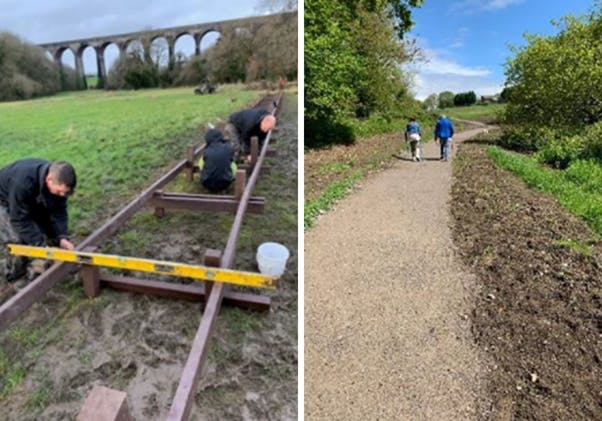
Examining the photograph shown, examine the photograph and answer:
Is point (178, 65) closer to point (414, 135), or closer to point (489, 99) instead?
point (414, 135)

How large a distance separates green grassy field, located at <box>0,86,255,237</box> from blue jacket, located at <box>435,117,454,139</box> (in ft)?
19.4

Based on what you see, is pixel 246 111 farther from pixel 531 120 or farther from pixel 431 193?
pixel 531 120

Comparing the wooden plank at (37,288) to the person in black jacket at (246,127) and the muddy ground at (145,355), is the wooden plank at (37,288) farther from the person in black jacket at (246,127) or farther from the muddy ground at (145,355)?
the person in black jacket at (246,127)

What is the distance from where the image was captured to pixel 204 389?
7.99ft

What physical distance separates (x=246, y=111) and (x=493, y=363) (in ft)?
15.3

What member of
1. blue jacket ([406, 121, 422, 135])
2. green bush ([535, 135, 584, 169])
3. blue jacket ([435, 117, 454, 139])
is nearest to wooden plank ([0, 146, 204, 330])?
blue jacket ([406, 121, 422, 135])

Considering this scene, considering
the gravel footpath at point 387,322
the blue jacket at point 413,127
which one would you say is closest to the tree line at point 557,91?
the blue jacket at point 413,127

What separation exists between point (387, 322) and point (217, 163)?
2.65 metres

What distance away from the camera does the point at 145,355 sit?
2674 millimetres

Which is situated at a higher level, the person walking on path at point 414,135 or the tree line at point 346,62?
the tree line at point 346,62

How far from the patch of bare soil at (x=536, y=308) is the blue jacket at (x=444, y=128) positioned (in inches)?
193

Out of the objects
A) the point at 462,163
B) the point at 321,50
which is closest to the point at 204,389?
the point at 462,163

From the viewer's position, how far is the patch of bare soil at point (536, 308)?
275 centimetres

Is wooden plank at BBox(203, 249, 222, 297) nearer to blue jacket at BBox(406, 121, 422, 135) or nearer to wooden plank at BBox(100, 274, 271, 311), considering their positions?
→ wooden plank at BBox(100, 274, 271, 311)
